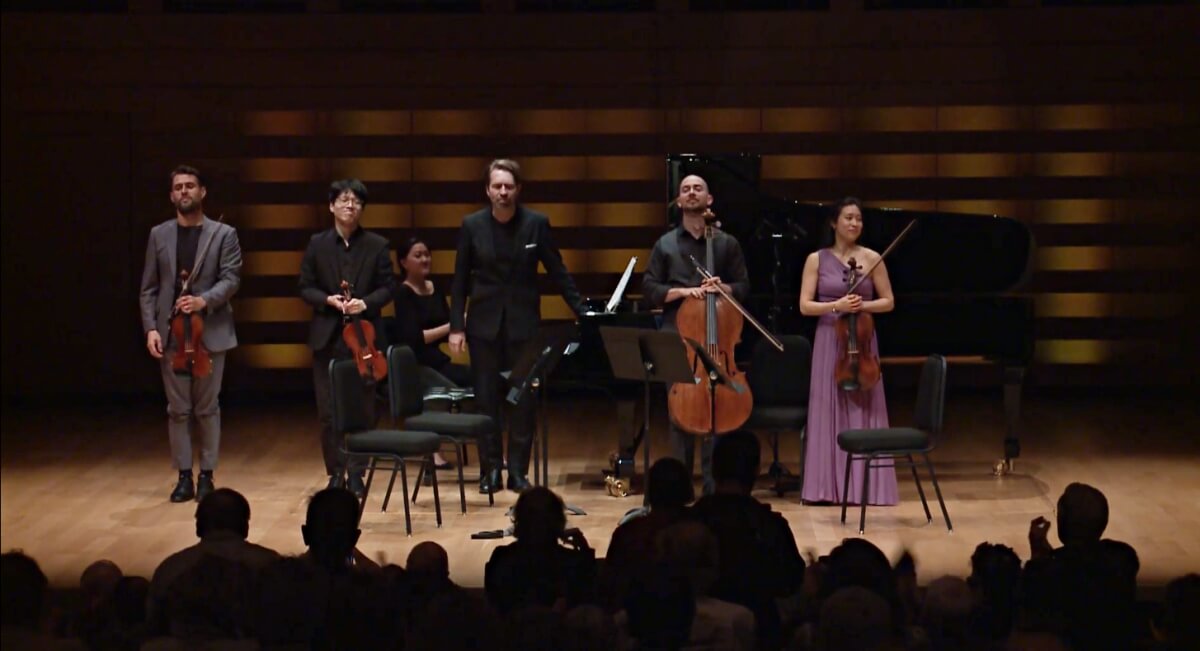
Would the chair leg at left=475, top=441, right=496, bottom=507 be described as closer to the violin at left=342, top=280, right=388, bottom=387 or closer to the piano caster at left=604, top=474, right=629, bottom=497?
the piano caster at left=604, top=474, right=629, bottom=497

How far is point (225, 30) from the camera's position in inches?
400

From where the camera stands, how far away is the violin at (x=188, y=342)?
6812 millimetres

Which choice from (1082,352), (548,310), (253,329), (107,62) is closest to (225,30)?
(107,62)

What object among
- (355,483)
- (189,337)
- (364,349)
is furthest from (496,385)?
(189,337)

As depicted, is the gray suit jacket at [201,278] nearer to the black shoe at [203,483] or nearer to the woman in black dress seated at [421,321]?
the black shoe at [203,483]

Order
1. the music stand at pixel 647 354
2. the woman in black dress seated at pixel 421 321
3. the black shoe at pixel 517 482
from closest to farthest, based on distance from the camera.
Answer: the music stand at pixel 647 354 < the black shoe at pixel 517 482 < the woman in black dress seated at pixel 421 321

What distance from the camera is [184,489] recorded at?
703cm

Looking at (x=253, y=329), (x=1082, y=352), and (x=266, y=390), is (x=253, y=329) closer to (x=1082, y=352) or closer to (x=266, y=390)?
(x=266, y=390)

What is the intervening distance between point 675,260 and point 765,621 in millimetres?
3381

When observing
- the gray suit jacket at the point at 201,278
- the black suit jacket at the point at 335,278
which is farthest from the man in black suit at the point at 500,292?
the gray suit jacket at the point at 201,278

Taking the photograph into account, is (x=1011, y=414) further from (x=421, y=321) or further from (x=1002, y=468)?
(x=421, y=321)

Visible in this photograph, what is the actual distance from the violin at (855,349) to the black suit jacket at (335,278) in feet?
6.53

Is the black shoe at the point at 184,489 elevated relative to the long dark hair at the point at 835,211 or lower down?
A: lower down

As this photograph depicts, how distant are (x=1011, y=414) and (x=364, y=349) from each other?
3.17 metres
